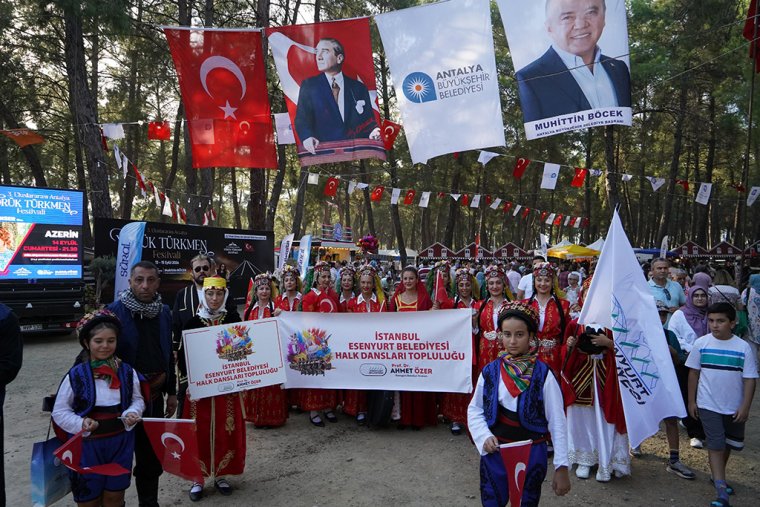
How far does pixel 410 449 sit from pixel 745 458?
10.6ft

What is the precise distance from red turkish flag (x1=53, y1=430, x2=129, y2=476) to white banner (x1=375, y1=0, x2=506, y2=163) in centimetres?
412

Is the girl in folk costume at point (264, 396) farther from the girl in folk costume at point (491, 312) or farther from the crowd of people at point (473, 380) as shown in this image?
the girl in folk costume at point (491, 312)

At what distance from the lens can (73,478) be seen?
9.39ft

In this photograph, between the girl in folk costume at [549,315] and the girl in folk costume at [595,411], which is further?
the girl in folk costume at [549,315]

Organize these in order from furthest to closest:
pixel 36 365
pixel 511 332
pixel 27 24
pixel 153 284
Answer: pixel 27 24 < pixel 36 365 < pixel 153 284 < pixel 511 332

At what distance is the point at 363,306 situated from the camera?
19.6ft

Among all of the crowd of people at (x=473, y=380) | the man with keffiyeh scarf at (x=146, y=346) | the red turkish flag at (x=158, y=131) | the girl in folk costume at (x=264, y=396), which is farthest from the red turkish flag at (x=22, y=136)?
the man with keffiyeh scarf at (x=146, y=346)

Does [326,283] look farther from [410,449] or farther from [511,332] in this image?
[511,332]

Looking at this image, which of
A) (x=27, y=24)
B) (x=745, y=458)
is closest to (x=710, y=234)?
(x=745, y=458)

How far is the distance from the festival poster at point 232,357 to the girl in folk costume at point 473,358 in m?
2.16

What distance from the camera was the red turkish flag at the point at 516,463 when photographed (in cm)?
242

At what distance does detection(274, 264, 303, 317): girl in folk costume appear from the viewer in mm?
6074

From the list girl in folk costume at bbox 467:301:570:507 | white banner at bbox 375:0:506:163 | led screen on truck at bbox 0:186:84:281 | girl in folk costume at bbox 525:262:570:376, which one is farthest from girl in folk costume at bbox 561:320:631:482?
led screen on truck at bbox 0:186:84:281

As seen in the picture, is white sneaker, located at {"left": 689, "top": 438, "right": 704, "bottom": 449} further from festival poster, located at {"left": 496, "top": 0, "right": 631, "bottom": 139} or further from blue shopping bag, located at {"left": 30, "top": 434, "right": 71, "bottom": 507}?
blue shopping bag, located at {"left": 30, "top": 434, "right": 71, "bottom": 507}
